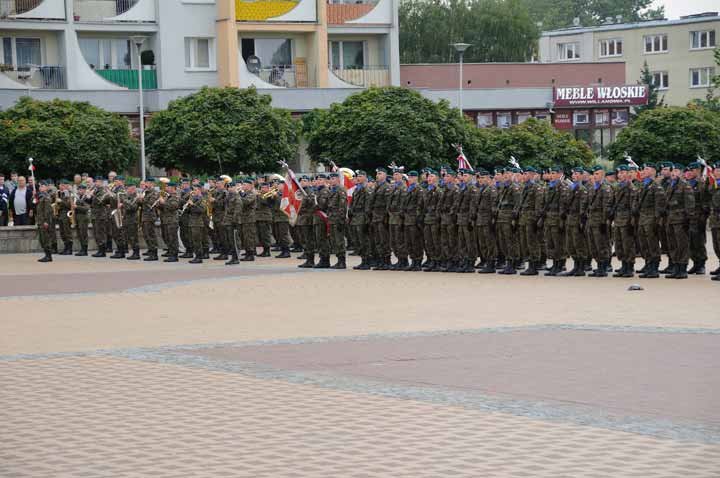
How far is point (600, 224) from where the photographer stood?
893 inches

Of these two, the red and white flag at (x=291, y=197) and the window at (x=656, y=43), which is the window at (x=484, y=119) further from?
the red and white flag at (x=291, y=197)

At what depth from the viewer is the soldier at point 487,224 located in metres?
24.2

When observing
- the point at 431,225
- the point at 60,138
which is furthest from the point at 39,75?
the point at 431,225

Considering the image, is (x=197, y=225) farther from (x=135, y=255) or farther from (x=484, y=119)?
(x=484, y=119)

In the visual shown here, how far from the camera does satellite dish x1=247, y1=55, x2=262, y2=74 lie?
50.6m

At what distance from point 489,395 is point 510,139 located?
30.8 metres

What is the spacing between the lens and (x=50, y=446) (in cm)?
955

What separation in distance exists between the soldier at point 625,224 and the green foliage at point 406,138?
16370 millimetres

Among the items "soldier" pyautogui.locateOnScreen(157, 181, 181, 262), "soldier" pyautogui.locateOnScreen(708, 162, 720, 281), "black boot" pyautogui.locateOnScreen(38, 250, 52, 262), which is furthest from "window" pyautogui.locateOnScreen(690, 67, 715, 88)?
"soldier" pyautogui.locateOnScreen(708, 162, 720, 281)

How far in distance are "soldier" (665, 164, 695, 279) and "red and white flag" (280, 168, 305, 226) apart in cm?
865

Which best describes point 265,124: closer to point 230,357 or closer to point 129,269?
point 129,269

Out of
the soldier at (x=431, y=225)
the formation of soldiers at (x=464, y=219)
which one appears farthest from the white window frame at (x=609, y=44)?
the soldier at (x=431, y=225)

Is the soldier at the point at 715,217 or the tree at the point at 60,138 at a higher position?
the tree at the point at 60,138

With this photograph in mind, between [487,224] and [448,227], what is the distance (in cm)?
92
